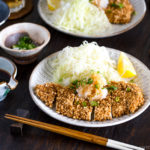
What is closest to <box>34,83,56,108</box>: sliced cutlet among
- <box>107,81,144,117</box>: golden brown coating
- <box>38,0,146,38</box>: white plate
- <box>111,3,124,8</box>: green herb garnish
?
<box>107,81,144,117</box>: golden brown coating

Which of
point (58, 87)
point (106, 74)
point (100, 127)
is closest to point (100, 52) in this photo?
point (106, 74)

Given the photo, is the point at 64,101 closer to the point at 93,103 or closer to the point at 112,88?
the point at 93,103

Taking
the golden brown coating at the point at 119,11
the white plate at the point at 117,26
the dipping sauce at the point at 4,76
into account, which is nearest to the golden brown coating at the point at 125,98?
the white plate at the point at 117,26

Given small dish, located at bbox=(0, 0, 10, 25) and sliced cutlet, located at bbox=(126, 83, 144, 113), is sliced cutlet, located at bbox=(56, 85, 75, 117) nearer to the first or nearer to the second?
sliced cutlet, located at bbox=(126, 83, 144, 113)

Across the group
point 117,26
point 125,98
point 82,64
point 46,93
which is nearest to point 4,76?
point 46,93

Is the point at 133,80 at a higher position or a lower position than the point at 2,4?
lower

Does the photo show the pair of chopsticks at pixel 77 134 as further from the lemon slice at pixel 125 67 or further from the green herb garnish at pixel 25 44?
the green herb garnish at pixel 25 44

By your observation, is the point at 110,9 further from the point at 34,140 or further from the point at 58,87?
the point at 34,140
